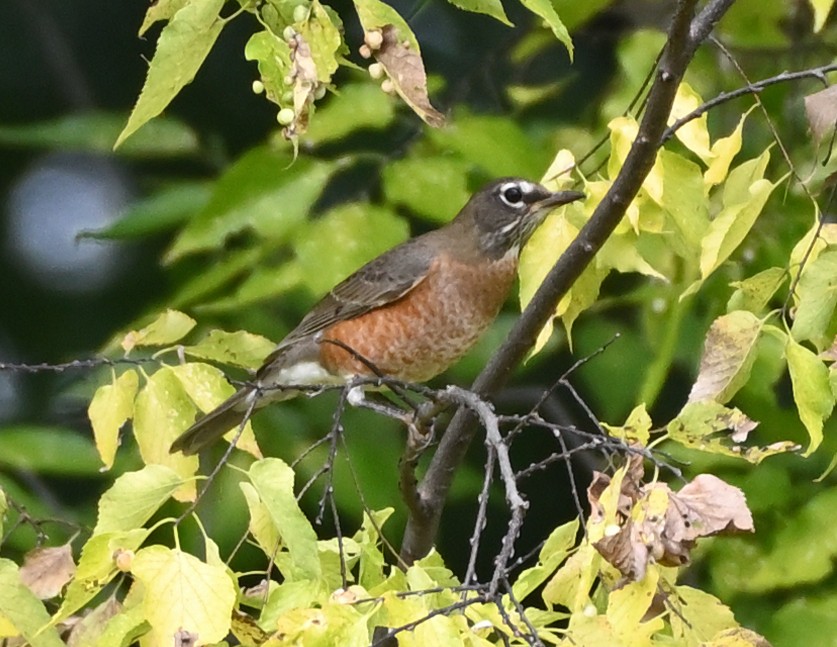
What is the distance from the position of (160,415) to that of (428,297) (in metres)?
1.00

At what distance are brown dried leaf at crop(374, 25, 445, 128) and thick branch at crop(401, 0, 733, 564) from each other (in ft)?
0.88

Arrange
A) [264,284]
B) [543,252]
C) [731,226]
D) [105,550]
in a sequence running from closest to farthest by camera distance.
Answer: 1. [105,550]
2. [731,226]
3. [543,252]
4. [264,284]

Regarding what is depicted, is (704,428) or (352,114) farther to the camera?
(352,114)

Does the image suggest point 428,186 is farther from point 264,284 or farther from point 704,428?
point 704,428

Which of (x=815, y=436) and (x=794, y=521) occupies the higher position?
(x=815, y=436)

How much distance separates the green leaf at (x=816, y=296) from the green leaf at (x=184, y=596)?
688mm

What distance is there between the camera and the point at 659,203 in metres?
1.56

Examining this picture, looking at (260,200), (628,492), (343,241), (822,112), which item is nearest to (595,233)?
(822,112)

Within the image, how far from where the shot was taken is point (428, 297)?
8.69ft

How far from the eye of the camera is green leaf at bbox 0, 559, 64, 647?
1399 mm

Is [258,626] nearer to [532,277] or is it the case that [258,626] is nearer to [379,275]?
[532,277]

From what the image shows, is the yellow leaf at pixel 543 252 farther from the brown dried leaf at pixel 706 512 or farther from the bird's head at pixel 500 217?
the bird's head at pixel 500 217

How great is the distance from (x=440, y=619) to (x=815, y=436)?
21.4 inches

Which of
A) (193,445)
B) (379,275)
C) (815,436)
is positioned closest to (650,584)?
(815,436)
